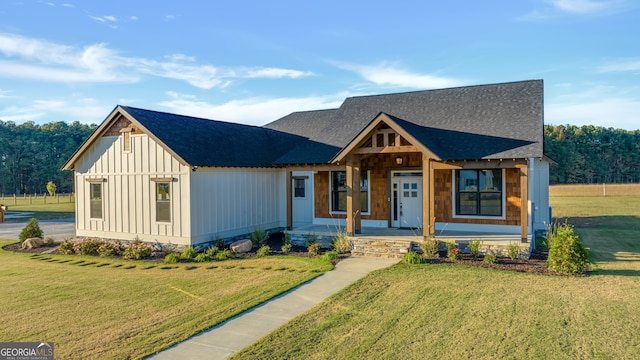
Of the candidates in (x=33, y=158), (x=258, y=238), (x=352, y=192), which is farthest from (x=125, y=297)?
(x=33, y=158)

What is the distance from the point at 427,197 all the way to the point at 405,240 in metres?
1.62

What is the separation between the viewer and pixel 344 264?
1230cm

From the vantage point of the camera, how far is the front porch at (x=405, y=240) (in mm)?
12930

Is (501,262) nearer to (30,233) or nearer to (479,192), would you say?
(479,192)

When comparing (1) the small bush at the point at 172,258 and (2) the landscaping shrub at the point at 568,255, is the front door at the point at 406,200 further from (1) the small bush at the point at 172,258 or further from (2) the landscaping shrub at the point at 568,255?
(1) the small bush at the point at 172,258

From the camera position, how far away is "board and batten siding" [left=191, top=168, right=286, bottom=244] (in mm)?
14797

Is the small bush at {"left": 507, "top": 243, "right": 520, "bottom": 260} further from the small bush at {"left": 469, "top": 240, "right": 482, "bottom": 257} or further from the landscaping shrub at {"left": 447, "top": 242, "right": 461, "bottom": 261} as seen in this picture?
the landscaping shrub at {"left": 447, "top": 242, "right": 461, "bottom": 261}

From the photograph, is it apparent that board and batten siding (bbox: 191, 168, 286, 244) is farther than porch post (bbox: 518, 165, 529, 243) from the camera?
Yes

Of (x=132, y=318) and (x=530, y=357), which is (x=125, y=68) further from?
(x=530, y=357)

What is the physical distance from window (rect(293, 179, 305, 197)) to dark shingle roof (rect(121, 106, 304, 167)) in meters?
1.48

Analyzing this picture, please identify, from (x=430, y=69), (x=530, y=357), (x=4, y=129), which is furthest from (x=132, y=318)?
(x=4, y=129)

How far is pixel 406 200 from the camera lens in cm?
1659

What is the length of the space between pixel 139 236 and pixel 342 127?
31.3ft

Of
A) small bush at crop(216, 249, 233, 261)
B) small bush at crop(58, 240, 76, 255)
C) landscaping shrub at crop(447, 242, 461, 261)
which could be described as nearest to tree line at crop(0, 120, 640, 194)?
landscaping shrub at crop(447, 242, 461, 261)
